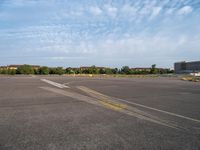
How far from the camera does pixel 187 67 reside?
132m

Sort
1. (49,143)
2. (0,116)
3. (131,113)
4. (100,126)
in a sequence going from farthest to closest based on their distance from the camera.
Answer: (131,113)
(0,116)
(100,126)
(49,143)

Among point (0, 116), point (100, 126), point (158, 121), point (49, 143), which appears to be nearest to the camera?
point (49, 143)

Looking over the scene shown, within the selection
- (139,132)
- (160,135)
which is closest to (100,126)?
(139,132)

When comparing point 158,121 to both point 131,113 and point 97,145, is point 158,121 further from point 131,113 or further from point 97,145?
point 97,145

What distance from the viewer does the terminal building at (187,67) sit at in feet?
397

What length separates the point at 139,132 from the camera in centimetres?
434

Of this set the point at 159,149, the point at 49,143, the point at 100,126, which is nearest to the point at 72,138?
the point at 49,143

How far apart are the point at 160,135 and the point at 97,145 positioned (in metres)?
1.40

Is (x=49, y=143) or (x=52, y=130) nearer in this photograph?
(x=49, y=143)

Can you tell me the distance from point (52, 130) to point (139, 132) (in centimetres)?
187

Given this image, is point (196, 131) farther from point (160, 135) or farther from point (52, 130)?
point (52, 130)

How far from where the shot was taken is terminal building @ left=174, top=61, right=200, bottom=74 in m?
121

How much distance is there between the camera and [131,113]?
6340 mm

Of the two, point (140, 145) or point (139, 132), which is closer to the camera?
point (140, 145)
